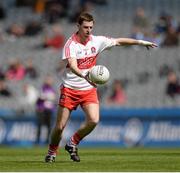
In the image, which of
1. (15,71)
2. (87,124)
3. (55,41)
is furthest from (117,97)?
(87,124)

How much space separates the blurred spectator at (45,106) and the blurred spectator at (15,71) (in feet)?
14.3

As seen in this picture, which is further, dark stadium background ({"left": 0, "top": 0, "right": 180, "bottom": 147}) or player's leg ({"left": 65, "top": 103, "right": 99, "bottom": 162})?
dark stadium background ({"left": 0, "top": 0, "right": 180, "bottom": 147})

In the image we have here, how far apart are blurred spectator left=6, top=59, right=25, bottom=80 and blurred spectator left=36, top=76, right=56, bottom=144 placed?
14.3 ft

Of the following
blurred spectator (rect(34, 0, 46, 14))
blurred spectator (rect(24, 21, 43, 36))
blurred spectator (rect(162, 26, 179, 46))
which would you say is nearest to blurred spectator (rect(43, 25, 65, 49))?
blurred spectator (rect(24, 21, 43, 36))

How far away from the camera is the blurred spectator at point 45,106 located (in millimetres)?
26609

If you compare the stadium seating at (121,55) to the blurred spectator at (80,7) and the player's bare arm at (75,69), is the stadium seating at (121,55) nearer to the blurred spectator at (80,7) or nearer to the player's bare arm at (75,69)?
the blurred spectator at (80,7)

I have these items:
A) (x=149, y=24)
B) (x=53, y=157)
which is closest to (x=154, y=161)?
(x=53, y=157)

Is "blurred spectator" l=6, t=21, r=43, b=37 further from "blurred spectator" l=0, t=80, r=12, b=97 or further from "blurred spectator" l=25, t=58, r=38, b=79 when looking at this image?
"blurred spectator" l=0, t=80, r=12, b=97

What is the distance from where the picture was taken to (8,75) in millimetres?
31469

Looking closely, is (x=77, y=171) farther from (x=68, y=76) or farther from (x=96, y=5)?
(x=96, y=5)

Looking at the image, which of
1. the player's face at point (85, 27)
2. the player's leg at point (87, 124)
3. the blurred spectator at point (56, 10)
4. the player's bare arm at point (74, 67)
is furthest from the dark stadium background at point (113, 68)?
the player's bare arm at point (74, 67)

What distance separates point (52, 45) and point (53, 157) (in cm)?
1828

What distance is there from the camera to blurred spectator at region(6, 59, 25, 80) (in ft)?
102

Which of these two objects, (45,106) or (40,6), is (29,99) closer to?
(45,106)
